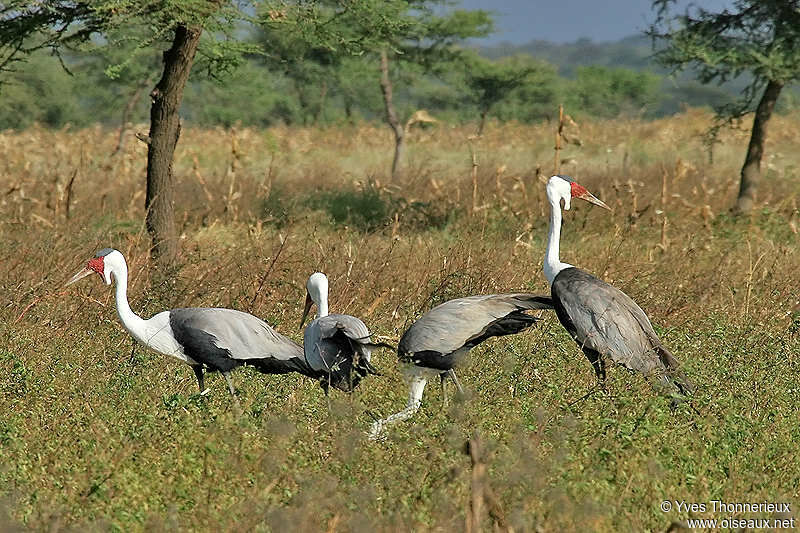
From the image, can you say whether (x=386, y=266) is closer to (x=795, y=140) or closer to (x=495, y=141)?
(x=495, y=141)

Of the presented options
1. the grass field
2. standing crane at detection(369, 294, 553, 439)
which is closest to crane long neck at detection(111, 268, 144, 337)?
the grass field

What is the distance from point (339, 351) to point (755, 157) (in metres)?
11.0

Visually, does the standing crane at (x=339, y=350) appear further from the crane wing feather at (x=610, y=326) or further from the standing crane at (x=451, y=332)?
the crane wing feather at (x=610, y=326)

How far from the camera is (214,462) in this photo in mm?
4742

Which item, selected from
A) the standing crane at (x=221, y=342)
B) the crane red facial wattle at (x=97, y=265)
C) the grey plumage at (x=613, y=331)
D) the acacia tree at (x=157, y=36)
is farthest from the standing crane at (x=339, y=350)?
the acacia tree at (x=157, y=36)

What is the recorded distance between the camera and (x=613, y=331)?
6.10 metres

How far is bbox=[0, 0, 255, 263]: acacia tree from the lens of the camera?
8227 mm

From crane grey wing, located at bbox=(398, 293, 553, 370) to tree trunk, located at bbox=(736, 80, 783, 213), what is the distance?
10100 millimetres

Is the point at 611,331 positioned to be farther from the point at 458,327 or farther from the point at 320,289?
the point at 320,289

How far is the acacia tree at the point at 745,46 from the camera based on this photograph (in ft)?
44.0

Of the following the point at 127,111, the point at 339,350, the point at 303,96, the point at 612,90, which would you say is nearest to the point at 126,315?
the point at 339,350

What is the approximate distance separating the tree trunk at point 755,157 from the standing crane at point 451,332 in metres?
10.1

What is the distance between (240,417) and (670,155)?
1830 cm

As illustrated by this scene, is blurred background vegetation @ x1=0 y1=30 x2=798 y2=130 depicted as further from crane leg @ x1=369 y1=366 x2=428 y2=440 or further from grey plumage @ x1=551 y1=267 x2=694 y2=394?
crane leg @ x1=369 y1=366 x2=428 y2=440
